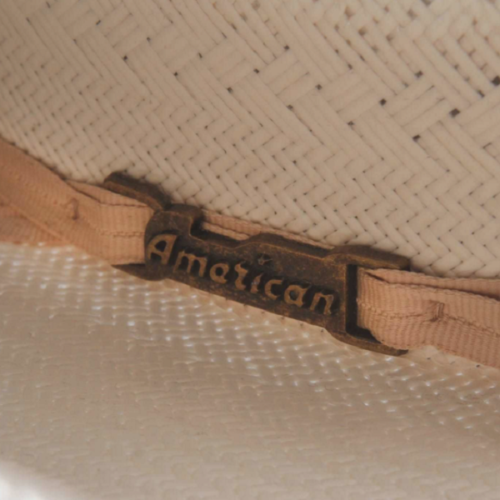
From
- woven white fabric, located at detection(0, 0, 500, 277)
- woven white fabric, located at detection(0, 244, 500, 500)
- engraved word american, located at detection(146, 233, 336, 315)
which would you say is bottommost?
woven white fabric, located at detection(0, 244, 500, 500)

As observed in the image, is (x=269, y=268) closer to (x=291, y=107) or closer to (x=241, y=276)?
(x=241, y=276)

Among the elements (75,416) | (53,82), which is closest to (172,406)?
(75,416)

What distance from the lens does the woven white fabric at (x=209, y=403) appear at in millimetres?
522

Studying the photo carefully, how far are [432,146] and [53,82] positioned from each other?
367 millimetres

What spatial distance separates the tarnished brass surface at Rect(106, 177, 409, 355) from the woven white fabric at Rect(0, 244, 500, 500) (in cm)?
3

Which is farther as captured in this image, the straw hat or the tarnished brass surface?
the tarnished brass surface

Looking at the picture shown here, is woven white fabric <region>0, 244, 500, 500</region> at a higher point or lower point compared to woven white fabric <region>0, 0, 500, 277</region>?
lower

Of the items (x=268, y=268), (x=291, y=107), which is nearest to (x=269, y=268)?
(x=268, y=268)

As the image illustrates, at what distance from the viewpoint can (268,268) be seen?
72 centimetres

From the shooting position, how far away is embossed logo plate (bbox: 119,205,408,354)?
683mm

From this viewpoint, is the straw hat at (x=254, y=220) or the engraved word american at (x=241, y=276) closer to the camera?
the straw hat at (x=254, y=220)

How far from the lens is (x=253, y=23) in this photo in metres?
0.67

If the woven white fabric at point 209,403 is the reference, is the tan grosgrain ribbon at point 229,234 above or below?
above

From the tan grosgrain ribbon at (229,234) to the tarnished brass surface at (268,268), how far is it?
1 cm
